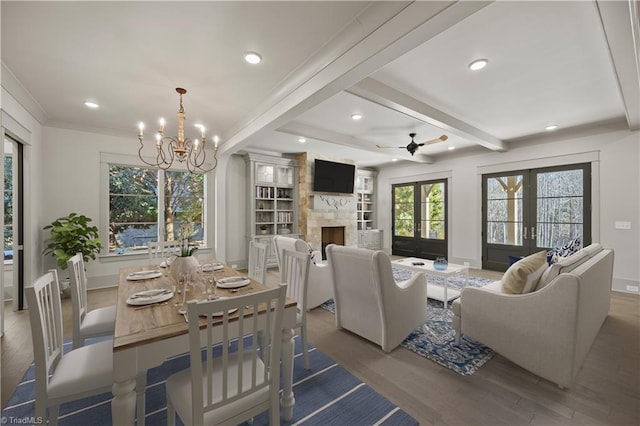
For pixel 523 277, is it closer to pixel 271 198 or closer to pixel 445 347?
pixel 445 347

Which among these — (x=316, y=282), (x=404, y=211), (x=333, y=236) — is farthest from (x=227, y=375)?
(x=404, y=211)

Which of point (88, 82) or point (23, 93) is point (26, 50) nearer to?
point (88, 82)

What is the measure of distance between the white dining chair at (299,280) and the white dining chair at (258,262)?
18cm

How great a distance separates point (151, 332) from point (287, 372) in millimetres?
824

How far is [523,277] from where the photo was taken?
2215 millimetres

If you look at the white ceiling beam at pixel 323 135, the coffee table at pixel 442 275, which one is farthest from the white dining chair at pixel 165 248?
the coffee table at pixel 442 275

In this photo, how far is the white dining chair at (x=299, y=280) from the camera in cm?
218

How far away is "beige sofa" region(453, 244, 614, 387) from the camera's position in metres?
1.86

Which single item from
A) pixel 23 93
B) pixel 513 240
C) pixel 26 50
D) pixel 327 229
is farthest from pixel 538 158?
pixel 23 93

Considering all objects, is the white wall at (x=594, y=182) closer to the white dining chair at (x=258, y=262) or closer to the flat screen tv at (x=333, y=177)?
the flat screen tv at (x=333, y=177)

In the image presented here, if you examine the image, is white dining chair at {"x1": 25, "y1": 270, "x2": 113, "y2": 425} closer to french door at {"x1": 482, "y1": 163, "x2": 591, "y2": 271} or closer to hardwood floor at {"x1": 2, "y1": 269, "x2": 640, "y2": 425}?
hardwood floor at {"x1": 2, "y1": 269, "x2": 640, "y2": 425}

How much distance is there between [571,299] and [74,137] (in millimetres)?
6385

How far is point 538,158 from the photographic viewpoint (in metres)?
5.21

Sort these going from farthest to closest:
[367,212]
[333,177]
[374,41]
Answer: [367,212] < [333,177] < [374,41]
